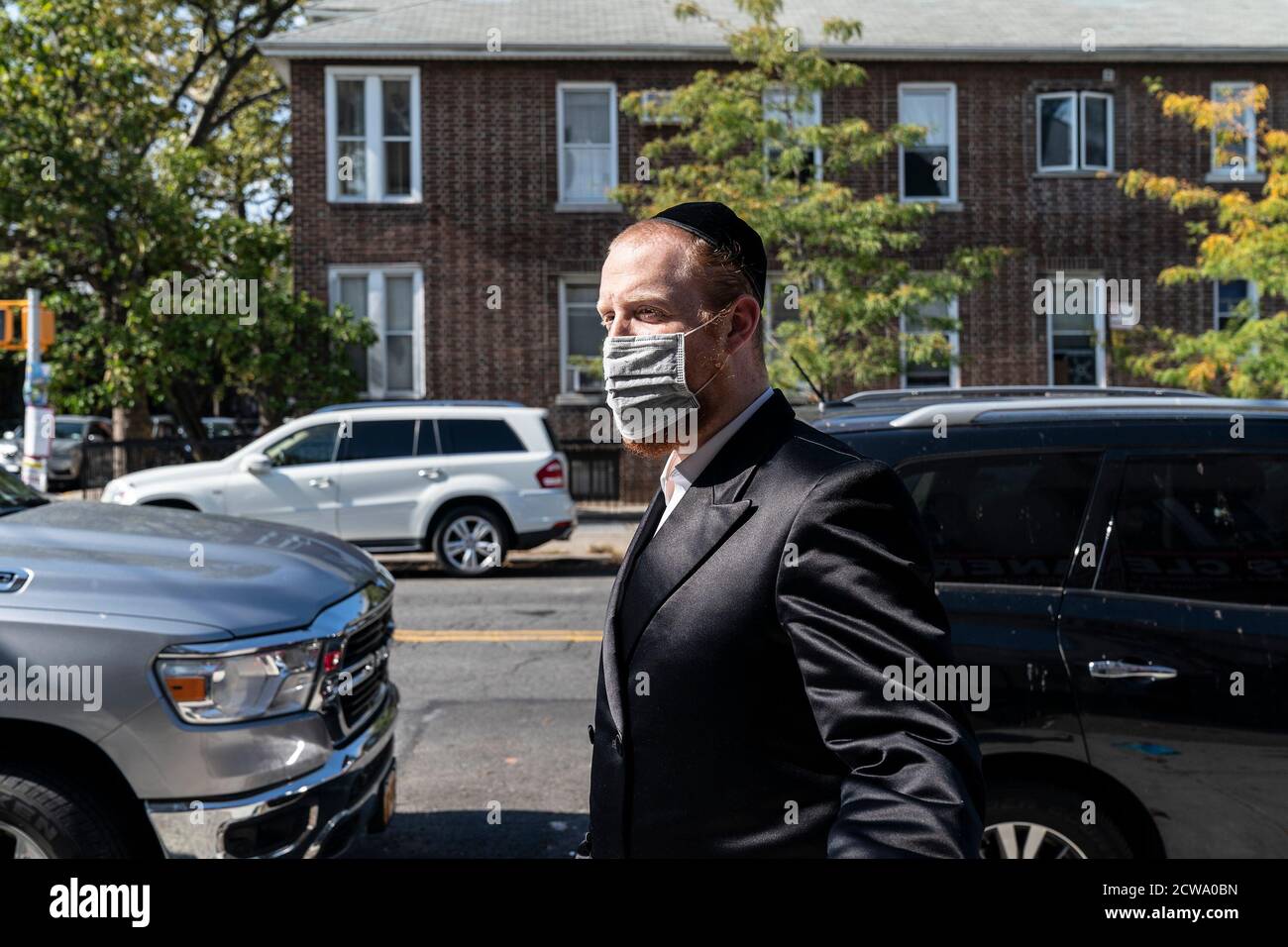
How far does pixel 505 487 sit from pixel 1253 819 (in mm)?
11399

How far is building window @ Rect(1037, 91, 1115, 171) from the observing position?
74.2 ft

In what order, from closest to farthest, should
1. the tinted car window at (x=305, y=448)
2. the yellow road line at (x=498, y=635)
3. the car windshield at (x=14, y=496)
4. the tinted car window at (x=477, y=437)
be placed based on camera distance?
the car windshield at (x=14, y=496), the yellow road line at (x=498, y=635), the tinted car window at (x=305, y=448), the tinted car window at (x=477, y=437)

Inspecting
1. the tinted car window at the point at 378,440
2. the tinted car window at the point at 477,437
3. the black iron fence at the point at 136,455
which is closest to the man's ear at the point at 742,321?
the tinted car window at the point at 477,437

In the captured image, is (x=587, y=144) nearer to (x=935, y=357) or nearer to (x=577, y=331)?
(x=577, y=331)

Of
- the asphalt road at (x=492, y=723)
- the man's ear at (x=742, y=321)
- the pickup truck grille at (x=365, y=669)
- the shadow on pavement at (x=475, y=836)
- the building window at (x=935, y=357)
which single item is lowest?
the shadow on pavement at (x=475, y=836)

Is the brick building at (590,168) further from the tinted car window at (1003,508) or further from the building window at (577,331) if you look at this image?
the tinted car window at (1003,508)

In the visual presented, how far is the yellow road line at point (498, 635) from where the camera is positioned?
10039mm

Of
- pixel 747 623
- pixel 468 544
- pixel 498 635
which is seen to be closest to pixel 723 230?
pixel 747 623

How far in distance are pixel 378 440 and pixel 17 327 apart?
519cm

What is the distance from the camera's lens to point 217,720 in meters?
3.75

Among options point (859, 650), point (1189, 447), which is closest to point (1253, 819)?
point (1189, 447)

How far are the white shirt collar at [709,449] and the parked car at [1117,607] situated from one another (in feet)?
6.45

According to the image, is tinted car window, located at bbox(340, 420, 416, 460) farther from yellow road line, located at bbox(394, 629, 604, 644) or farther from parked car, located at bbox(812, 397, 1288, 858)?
parked car, located at bbox(812, 397, 1288, 858)
